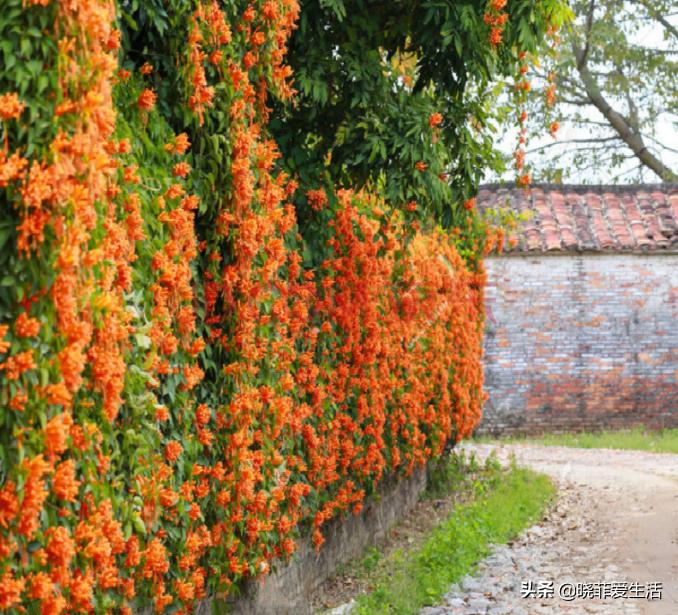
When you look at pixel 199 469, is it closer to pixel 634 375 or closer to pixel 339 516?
pixel 339 516

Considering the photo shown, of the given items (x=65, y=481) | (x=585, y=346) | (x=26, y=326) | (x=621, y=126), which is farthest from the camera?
(x=621, y=126)

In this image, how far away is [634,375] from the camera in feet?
61.8

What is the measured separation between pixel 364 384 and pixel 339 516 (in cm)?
110

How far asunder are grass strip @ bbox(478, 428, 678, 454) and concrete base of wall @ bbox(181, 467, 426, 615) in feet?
22.7

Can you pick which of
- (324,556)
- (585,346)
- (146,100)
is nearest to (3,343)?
(146,100)

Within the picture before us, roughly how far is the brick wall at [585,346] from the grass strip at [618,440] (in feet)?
0.84

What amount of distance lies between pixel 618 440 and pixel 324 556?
11.0 meters

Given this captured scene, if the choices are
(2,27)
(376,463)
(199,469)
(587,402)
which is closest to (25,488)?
(2,27)

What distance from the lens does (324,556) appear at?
25.5ft

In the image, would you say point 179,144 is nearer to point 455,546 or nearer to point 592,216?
point 455,546

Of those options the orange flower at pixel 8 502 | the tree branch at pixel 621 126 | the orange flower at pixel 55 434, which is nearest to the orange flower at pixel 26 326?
the orange flower at pixel 55 434

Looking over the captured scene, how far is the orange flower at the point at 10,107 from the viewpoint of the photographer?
2992mm

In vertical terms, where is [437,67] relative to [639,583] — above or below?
above

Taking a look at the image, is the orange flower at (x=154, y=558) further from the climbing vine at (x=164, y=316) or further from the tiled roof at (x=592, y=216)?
the tiled roof at (x=592, y=216)
